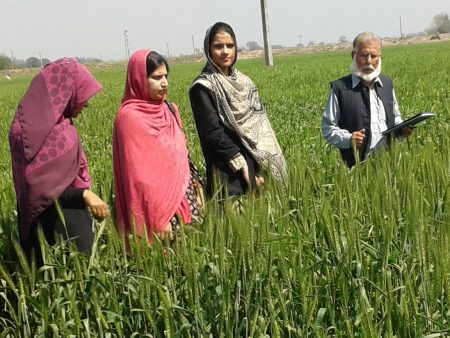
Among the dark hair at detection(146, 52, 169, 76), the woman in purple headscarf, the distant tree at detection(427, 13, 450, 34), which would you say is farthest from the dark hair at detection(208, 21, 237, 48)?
the distant tree at detection(427, 13, 450, 34)

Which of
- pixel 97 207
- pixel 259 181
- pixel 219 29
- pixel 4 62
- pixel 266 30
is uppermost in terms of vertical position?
pixel 4 62

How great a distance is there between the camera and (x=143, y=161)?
8.66 ft

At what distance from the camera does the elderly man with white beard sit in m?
3.27

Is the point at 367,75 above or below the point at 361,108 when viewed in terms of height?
above

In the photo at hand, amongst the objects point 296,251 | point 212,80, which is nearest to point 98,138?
point 212,80

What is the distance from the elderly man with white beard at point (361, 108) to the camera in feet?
10.7

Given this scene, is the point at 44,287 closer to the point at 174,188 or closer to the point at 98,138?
the point at 174,188

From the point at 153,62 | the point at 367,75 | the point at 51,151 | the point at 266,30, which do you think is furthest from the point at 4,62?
the point at 51,151

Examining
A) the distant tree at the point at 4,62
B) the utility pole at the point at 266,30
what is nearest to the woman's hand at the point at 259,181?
the utility pole at the point at 266,30

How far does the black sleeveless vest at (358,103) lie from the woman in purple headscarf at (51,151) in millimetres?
1600

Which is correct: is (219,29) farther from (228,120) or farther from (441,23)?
(441,23)

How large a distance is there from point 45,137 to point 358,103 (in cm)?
189

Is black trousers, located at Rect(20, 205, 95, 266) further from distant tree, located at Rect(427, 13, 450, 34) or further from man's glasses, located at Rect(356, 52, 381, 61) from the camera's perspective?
distant tree, located at Rect(427, 13, 450, 34)

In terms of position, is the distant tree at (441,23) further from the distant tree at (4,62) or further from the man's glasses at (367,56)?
the man's glasses at (367,56)
